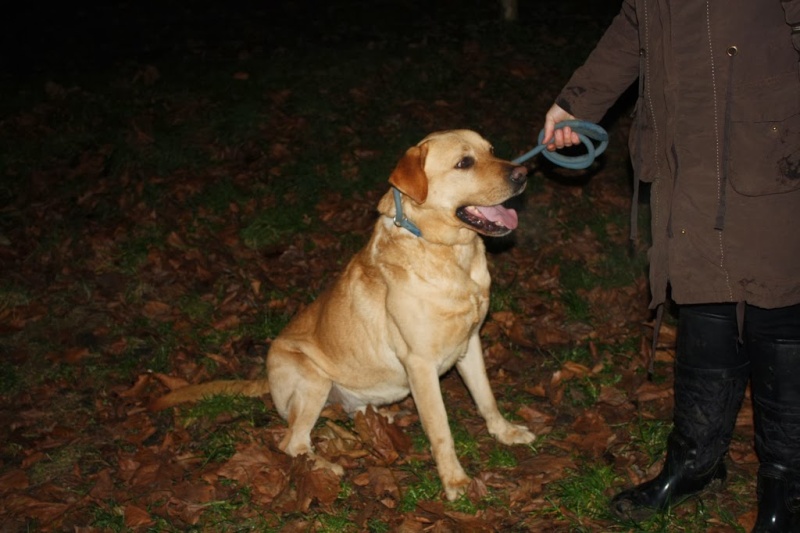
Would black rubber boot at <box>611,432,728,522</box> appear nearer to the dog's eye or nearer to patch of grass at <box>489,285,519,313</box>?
the dog's eye

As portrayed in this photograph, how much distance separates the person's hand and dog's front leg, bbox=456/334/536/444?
1327 mm

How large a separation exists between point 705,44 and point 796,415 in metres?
1.74

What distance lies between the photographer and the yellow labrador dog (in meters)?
3.96

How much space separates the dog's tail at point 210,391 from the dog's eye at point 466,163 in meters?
2.06

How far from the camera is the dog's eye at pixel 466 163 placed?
13.3 ft

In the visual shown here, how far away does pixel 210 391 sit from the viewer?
4.69 metres

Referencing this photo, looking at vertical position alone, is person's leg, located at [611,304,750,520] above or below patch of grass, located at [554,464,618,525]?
above

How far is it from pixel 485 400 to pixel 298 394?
122cm

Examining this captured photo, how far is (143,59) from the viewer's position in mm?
11289

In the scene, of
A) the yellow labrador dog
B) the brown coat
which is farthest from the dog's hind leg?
the brown coat

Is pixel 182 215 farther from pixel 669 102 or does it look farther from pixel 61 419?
pixel 669 102


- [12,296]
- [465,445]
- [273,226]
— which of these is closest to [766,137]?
[465,445]

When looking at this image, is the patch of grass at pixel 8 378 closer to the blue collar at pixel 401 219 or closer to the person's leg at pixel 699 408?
the blue collar at pixel 401 219

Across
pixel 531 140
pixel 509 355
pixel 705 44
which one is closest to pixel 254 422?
pixel 509 355
